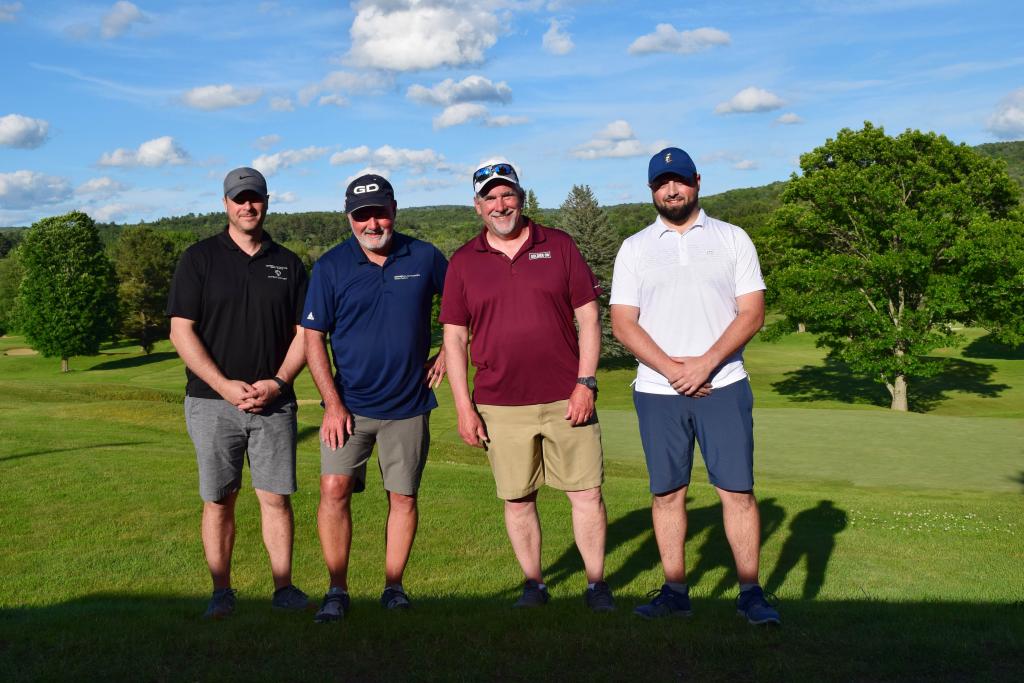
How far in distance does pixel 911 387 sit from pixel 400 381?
3868 cm

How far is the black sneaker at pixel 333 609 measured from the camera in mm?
Result: 4844

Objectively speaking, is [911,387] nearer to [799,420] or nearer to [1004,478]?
[799,420]

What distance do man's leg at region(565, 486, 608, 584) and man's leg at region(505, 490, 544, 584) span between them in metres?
0.27

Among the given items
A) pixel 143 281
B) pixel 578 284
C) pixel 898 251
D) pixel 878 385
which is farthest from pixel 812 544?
pixel 143 281

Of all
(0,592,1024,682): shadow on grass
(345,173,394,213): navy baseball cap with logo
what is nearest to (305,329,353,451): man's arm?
(345,173,394,213): navy baseball cap with logo

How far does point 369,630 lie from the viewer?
15.0 ft

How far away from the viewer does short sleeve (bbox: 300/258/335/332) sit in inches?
202

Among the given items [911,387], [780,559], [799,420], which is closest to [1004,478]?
[799,420]

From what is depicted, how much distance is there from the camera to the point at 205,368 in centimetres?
509

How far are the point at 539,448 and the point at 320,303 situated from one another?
1.57 metres

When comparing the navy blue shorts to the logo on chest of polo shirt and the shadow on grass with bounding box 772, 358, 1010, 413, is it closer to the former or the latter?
the logo on chest of polo shirt

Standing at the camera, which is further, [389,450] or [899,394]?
[899,394]

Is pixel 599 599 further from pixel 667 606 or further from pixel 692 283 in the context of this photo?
pixel 692 283

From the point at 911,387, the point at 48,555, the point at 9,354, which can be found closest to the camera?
the point at 48,555
